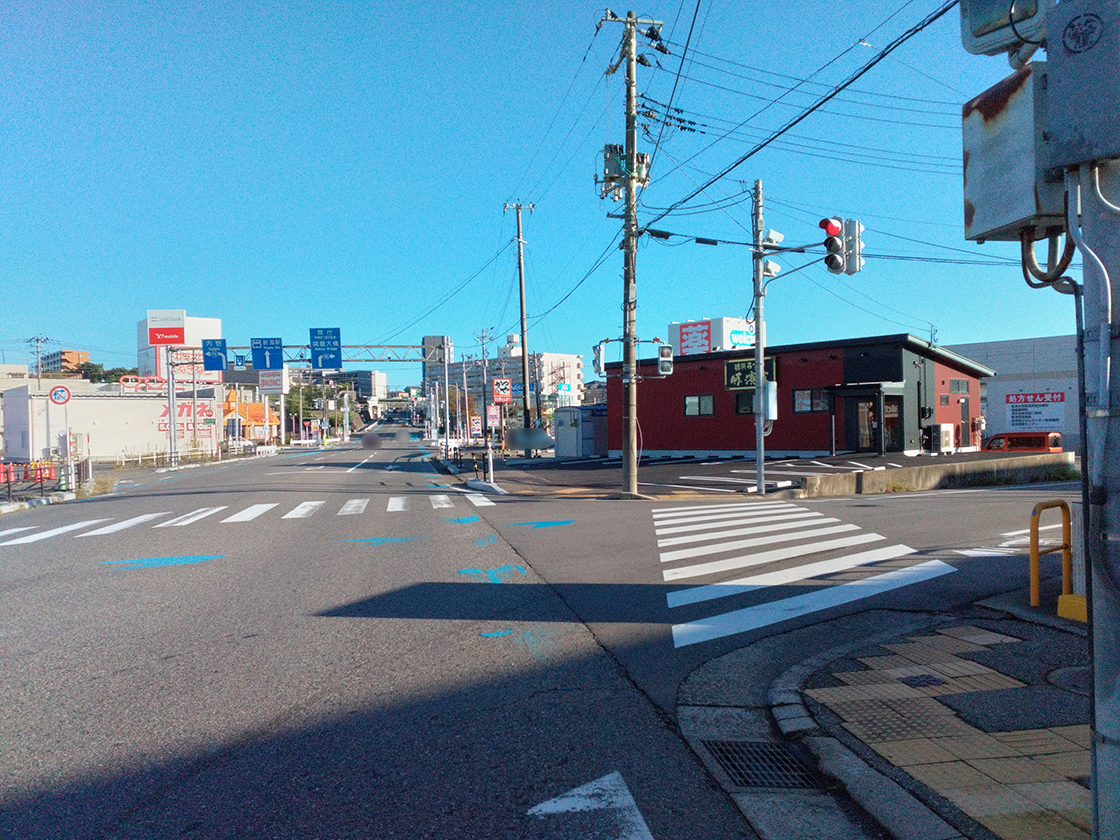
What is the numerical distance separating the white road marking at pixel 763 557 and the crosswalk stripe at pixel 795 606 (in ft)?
4.96

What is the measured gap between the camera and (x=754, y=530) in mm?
13172

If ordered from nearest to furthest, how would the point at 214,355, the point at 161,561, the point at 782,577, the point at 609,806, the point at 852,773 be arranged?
1. the point at 609,806
2. the point at 852,773
3. the point at 782,577
4. the point at 161,561
5. the point at 214,355

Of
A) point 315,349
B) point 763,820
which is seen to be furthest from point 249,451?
point 763,820

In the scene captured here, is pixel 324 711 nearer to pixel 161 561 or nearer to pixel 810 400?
pixel 161 561

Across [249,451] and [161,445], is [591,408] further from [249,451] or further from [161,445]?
[161,445]

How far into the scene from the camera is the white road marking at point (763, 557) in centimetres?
938

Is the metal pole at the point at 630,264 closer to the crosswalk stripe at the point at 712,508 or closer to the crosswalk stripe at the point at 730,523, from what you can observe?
the crosswalk stripe at the point at 712,508

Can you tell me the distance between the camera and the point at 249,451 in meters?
63.6

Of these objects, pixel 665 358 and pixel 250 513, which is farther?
pixel 665 358

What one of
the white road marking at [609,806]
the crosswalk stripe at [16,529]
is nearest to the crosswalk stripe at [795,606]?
the white road marking at [609,806]

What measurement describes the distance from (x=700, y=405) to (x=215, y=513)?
2578 centimetres

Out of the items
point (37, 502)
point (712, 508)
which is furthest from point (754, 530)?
point (37, 502)

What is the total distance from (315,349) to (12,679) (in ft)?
121

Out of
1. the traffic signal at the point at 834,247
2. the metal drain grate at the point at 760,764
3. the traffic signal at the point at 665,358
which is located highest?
the traffic signal at the point at 834,247
